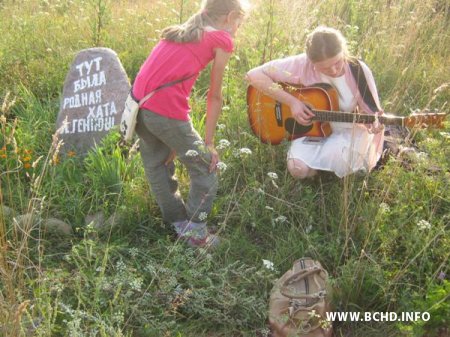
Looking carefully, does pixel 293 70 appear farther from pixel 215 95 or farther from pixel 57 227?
pixel 57 227

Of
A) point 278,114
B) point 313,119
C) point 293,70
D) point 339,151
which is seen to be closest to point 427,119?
point 339,151

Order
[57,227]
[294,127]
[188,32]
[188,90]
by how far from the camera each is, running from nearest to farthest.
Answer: [188,32] → [188,90] → [57,227] → [294,127]

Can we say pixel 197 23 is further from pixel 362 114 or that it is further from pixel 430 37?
pixel 430 37

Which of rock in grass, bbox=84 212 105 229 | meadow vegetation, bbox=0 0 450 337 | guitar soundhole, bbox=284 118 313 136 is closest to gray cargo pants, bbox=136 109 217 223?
meadow vegetation, bbox=0 0 450 337

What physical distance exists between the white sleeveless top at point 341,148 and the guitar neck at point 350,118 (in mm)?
73

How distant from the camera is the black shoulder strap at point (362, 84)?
151 inches

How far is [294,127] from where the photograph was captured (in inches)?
161

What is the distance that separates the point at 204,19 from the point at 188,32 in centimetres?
15

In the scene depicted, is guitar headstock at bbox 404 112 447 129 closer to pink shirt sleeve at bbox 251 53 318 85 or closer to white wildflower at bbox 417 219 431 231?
pink shirt sleeve at bbox 251 53 318 85

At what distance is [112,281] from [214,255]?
731mm

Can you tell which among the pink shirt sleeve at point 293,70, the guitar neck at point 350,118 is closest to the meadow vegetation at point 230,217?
the guitar neck at point 350,118

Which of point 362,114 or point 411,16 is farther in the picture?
point 411,16

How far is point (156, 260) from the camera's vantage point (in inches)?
138

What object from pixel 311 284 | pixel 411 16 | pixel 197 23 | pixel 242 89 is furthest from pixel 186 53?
pixel 411 16
